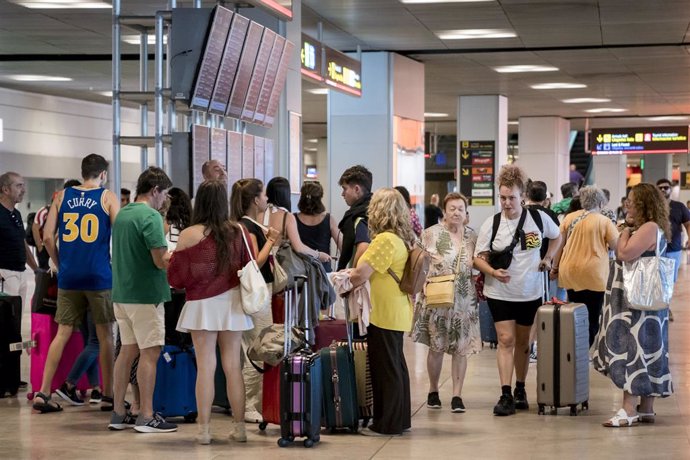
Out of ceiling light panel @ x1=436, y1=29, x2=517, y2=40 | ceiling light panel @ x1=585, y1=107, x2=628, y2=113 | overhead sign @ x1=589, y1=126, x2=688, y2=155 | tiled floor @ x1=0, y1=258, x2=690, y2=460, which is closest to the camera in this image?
tiled floor @ x1=0, y1=258, x2=690, y2=460

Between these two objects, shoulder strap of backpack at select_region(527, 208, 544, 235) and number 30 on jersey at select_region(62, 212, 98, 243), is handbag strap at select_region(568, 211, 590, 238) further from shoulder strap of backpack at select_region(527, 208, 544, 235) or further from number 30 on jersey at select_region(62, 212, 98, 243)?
number 30 on jersey at select_region(62, 212, 98, 243)

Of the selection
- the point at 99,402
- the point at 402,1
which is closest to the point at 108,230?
the point at 99,402

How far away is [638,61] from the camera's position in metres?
18.1

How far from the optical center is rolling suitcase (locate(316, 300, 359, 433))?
651cm

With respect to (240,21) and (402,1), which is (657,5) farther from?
(240,21)

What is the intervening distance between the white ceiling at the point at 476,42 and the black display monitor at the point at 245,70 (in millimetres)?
1789

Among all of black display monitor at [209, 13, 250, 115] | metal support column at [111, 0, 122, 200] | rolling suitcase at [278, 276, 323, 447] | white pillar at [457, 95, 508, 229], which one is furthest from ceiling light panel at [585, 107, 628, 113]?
rolling suitcase at [278, 276, 323, 447]

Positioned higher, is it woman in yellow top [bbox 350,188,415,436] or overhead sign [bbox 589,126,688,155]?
overhead sign [bbox 589,126,688,155]

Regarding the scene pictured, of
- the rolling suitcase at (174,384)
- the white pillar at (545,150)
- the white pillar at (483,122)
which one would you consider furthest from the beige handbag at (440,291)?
the white pillar at (545,150)

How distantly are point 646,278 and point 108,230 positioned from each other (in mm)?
3465

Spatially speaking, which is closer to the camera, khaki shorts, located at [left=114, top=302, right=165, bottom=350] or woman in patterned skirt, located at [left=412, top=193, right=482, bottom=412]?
khaki shorts, located at [left=114, top=302, right=165, bottom=350]

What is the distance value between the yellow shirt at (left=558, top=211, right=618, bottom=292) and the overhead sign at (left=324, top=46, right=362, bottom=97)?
5219mm

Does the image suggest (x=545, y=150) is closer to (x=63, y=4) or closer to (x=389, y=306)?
(x=63, y=4)

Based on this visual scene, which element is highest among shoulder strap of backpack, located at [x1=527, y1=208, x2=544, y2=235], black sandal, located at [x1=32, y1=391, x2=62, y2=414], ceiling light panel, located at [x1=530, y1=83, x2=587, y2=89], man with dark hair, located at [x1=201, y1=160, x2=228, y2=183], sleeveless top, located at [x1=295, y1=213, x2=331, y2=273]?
ceiling light panel, located at [x1=530, y1=83, x2=587, y2=89]
